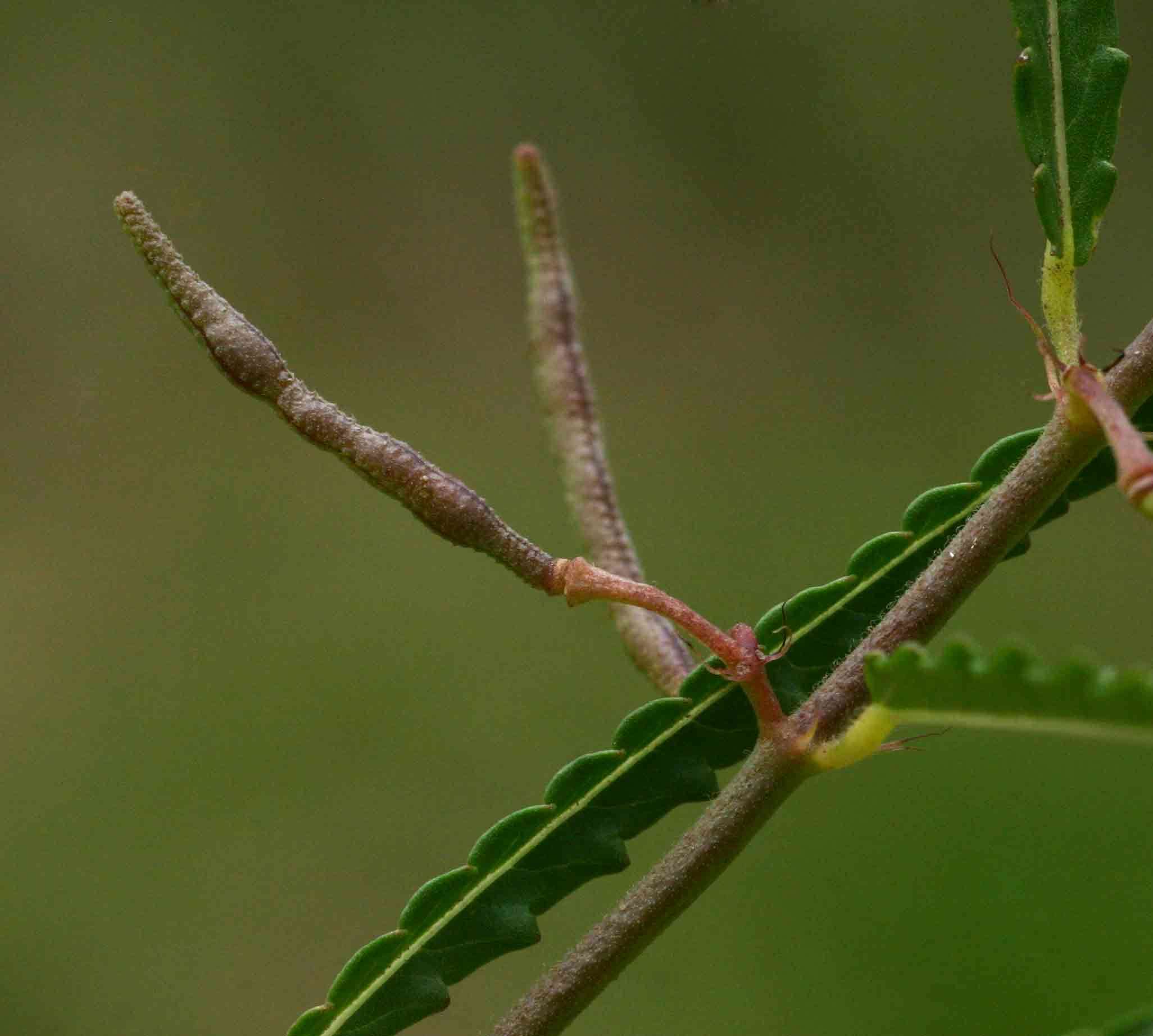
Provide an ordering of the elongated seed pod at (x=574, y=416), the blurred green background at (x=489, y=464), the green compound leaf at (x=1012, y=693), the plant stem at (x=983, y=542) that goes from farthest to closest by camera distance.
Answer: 1. the blurred green background at (x=489, y=464)
2. the elongated seed pod at (x=574, y=416)
3. the plant stem at (x=983, y=542)
4. the green compound leaf at (x=1012, y=693)

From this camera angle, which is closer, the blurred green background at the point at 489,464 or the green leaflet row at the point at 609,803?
the green leaflet row at the point at 609,803

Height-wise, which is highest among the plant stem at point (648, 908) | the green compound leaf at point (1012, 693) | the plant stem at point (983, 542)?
the plant stem at point (983, 542)

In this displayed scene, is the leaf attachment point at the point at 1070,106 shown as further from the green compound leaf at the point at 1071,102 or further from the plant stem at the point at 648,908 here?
the plant stem at the point at 648,908

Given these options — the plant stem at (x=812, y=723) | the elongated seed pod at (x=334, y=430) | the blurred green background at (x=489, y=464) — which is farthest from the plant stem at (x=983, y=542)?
the blurred green background at (x=489, y=464)

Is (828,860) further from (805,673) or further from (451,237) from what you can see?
(451,237)

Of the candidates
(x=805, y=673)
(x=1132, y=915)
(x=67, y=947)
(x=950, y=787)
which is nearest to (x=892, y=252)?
(x=950, y=787)

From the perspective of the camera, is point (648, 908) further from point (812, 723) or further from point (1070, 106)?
point (1070, 106)

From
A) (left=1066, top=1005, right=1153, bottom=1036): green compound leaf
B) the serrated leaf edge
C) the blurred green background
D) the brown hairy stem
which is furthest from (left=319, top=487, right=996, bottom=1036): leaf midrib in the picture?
the blurred green background
